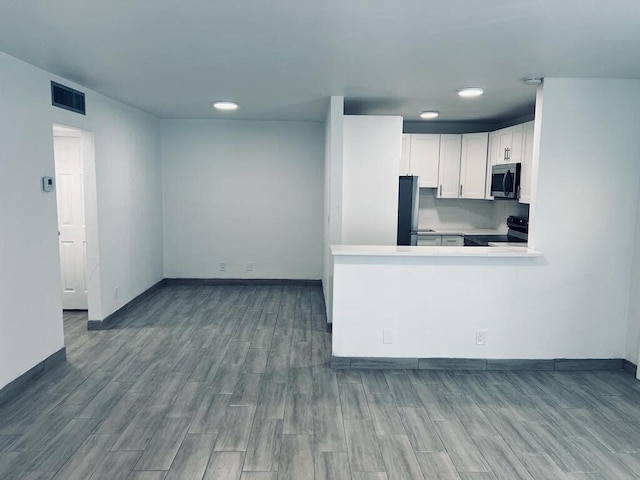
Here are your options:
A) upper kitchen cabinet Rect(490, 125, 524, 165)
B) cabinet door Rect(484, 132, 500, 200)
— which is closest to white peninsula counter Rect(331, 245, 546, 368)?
upper kitchen cabinet Rect(490, 125, 524, 165)

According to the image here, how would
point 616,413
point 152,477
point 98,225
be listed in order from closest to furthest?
point 152,477
point 616,413
point 98,225

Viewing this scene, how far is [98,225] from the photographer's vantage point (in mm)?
4621

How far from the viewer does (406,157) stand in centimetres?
614

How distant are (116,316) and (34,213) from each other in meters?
1.89

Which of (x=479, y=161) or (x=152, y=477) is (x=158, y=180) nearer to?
(x=479, y=161)

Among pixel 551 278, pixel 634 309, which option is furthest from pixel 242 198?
pixel 634 309

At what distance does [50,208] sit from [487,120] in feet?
17.3

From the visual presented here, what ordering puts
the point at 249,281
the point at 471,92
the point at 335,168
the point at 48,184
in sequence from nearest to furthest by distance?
the point at 48,184 → the point at 471,92 → the point at 335,168 → the point at 249,281

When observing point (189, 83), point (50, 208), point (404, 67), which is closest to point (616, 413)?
point (404, 67)

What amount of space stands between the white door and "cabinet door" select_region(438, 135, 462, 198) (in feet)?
14.4

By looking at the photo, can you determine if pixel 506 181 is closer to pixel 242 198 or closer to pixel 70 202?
pixel 242 198

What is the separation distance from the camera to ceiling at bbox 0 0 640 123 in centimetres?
219

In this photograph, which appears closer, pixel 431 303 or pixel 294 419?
pixel 294 419

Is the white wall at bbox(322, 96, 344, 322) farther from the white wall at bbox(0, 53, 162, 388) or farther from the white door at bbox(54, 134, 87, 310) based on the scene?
the white door at bbox(54, 134, 87, 310)
